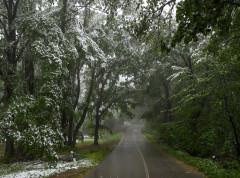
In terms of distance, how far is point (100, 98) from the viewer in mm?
25266

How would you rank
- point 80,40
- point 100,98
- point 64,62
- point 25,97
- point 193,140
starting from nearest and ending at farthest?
1. point 25,97
2. point 64,62
3. point 80,40
4. point 193,140
5. point 100,98

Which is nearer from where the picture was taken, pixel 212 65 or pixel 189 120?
pixel 212 65

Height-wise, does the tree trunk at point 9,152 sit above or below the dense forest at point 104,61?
below

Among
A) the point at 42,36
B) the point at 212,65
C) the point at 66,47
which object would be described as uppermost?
the point at 42,36

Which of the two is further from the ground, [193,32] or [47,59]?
[47,59]

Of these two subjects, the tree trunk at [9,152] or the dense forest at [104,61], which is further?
the tree trunk at [9,152]

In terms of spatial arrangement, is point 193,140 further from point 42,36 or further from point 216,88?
point 42,36

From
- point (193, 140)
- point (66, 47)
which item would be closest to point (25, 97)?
point (66, 47)

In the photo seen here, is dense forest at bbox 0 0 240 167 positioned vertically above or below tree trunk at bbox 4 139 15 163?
above

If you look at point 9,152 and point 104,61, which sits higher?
point 104,61

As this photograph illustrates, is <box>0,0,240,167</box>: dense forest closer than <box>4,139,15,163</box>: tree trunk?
Yes

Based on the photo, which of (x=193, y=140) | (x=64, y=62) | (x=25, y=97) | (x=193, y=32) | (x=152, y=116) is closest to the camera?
(x=193, y=32)

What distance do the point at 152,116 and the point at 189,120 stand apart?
1320 cm

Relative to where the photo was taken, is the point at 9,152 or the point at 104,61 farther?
the point at 9,152
